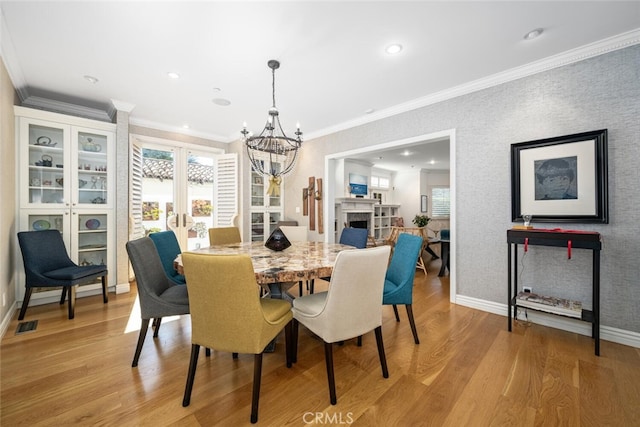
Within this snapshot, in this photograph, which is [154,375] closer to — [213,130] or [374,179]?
[213,130]

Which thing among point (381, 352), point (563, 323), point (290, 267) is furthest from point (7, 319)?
point (563, 323)

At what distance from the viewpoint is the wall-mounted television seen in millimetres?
6625

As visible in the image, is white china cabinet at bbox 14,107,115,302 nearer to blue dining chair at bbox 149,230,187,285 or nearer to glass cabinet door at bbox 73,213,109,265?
glass cabinet door at bbox 73,213,109,265

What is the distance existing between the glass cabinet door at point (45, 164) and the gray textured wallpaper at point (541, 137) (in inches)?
176

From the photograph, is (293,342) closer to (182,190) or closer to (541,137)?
(541,137)

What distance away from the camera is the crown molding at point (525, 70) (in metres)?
2.18

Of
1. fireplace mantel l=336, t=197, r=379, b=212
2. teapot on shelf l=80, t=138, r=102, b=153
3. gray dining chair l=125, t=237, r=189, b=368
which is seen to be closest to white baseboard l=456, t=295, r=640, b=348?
gray dining chair l=125, t=237, r=189, b=368

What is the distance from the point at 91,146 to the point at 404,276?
14.2ft

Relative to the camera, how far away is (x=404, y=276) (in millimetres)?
2211

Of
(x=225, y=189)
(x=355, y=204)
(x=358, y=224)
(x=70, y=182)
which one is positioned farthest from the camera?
(x=358, y=224)

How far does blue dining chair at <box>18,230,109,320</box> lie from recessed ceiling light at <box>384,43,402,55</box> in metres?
3.86

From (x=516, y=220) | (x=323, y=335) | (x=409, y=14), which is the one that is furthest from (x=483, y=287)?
(x=409, y=14)

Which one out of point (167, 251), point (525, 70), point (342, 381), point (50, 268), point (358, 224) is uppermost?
point (525, 70)

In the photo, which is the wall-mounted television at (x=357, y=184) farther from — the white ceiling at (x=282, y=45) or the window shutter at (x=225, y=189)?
the white ceiling at (x=282, y=45)
